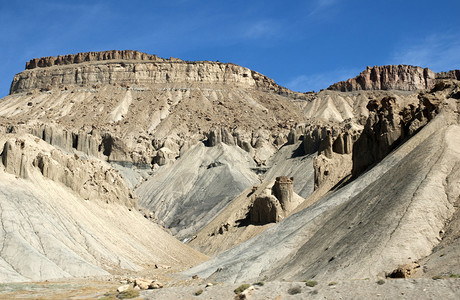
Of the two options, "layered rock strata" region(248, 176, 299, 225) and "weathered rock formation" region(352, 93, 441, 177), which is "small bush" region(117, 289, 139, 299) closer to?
"weathered rock formation" region(352, 93, 441, 177)

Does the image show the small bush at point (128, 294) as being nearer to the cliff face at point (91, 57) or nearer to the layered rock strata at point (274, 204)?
the layered rock strata at point (274, 204)

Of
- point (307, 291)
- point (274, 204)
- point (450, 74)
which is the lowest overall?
point (307, 291)

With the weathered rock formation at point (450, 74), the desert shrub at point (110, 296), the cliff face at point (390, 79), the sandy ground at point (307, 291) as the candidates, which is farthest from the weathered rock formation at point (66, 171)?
the weathered rock formation at point (450, 74)

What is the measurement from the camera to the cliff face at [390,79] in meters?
182

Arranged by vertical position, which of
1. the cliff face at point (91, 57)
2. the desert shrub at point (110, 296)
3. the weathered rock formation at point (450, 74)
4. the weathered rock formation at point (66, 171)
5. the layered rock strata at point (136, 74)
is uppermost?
the cliff face at point (91, 57)

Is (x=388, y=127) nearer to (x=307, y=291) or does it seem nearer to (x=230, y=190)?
(x=307, y=291)

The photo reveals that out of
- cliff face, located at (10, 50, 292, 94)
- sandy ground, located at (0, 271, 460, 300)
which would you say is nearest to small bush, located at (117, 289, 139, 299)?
sandy ground, located at (0, 271, 460, 300)

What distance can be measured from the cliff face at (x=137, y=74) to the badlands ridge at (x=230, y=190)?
14466 millimetres

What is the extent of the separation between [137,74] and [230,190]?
90.0 meters

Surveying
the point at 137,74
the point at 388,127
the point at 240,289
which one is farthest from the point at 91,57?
the point at 240,289

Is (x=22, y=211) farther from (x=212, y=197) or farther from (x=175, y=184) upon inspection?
(x=175, y=184)

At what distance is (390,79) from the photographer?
184250 millimetres

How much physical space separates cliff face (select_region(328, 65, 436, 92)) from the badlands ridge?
2651 cm

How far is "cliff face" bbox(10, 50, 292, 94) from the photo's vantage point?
566 feet
